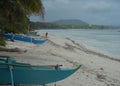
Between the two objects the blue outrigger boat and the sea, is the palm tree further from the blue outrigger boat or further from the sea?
the sea

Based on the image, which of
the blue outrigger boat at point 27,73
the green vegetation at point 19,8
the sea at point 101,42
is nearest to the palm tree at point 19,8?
the green vegetation at point 19,8

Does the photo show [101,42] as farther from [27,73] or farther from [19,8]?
[27,73]

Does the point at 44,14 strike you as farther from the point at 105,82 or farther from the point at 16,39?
the point at 16,39

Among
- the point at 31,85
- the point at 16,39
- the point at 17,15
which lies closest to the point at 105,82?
the point at 31,85

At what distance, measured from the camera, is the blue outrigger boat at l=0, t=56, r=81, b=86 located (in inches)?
255

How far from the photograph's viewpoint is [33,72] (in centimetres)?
668

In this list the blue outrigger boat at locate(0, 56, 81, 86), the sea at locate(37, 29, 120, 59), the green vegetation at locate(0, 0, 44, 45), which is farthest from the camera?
the sea at locate(37, 29, 120, 59)

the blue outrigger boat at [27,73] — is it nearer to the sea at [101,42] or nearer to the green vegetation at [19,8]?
the green vegetation at [19,8]

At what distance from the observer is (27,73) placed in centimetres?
663

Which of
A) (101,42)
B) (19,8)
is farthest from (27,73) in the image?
(101,42)

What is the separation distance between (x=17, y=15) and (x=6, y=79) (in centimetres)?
327

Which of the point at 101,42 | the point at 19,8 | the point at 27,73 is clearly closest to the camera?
the point at 27,73

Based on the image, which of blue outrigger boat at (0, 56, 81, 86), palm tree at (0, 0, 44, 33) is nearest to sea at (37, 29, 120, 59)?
palm tree at (0, 0, 44, 33)

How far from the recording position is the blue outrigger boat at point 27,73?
647 cm
